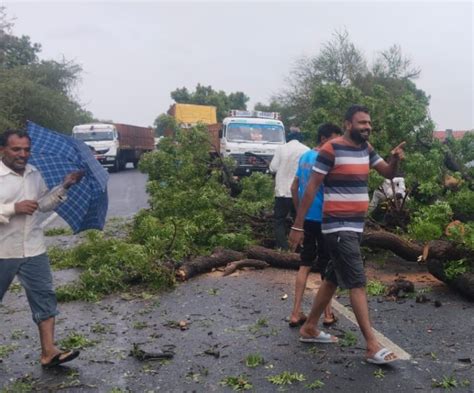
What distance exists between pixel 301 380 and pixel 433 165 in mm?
4556

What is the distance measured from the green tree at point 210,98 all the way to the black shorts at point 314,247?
5774 cm

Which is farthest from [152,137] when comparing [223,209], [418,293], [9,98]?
[418,293]

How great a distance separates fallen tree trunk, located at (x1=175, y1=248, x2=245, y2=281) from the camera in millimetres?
6891

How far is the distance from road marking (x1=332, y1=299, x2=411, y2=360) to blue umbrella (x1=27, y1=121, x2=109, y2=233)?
247 centimetres

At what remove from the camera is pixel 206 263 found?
718 centimetres

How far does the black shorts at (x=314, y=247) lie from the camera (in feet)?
16.4

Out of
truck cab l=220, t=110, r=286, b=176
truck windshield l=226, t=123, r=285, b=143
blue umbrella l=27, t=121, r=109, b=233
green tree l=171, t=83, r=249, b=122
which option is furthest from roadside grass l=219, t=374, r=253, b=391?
green tree l=171, t=83, r=249, b=122

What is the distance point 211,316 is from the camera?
5578mm

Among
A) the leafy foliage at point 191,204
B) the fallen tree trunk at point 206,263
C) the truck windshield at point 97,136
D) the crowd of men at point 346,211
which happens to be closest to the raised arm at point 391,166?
the crowd of men at point 346,211

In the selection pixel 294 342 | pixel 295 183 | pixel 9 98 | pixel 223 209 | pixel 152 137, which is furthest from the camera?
pixel 152 137

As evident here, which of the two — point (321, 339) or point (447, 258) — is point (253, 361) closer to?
point (321, 339)

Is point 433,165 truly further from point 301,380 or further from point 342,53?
point 342,53

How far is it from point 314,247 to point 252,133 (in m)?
15.5

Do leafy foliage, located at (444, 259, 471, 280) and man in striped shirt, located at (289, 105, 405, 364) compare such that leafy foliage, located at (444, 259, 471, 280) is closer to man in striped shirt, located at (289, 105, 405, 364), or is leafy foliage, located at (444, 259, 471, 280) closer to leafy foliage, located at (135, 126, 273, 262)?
man in striped shirt, located at (289, 105, 405, 364)
